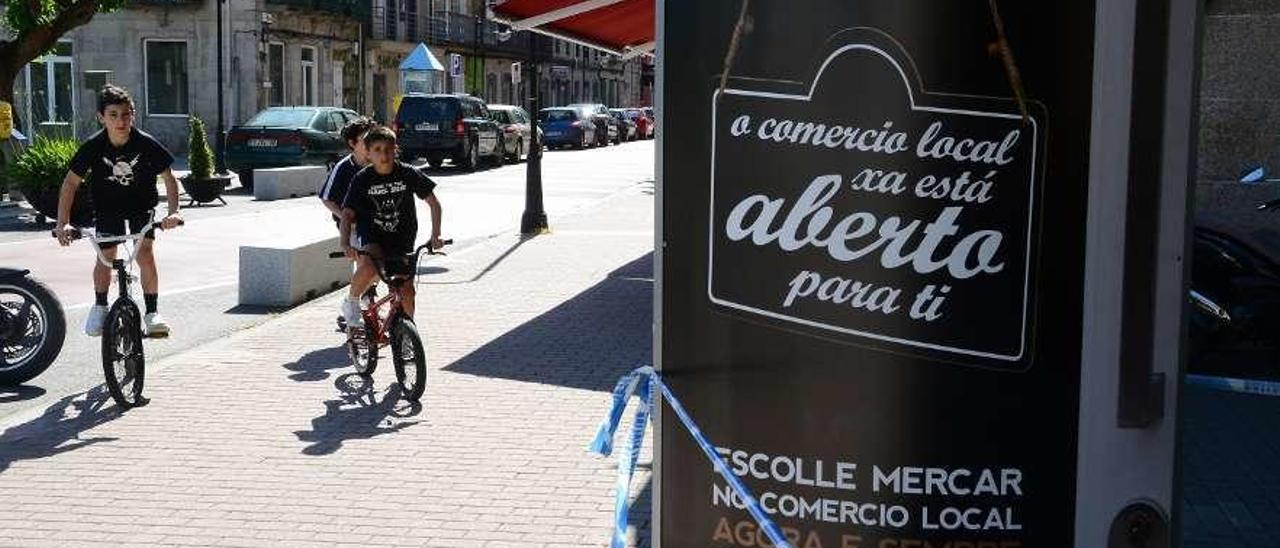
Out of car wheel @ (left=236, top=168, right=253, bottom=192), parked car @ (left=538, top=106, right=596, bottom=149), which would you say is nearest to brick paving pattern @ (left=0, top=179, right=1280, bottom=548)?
car wheel @ (left=236, top=168, right=253, bottom=192)

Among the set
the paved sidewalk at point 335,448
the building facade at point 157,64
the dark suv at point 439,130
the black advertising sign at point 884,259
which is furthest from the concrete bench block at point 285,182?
the black advertising sign at point 884,259

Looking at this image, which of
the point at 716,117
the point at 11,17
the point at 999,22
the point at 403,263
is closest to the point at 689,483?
the point at 716,117

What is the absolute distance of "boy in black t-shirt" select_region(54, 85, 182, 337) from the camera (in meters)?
8.62

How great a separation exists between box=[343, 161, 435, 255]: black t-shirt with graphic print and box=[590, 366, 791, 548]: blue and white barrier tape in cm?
572

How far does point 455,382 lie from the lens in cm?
916

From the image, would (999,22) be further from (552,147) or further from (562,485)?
(552,147)

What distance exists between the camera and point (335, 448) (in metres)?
7.44

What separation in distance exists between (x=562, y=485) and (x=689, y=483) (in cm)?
376

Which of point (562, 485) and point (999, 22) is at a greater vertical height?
point (999, 22)

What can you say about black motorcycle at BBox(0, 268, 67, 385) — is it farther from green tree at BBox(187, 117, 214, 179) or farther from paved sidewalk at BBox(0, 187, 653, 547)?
green tree at BBox(187, 117, 214, 179)

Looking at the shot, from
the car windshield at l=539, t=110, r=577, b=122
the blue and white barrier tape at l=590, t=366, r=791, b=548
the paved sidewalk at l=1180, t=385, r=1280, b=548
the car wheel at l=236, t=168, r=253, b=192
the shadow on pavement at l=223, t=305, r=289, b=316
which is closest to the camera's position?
the blue and white barrier tape at l=590, t=366, r=791, b=548

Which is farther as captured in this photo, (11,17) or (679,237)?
(11,17)

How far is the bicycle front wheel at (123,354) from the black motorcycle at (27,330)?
2.88 feet

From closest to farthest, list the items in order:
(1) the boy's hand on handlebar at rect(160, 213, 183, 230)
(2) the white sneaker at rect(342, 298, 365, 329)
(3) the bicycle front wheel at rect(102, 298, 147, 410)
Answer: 1. (3) the bicycle front wheel at rect(102, 298, 147, 410)
2. (1) the boy's hand on handlebar at rect(160, 213, 183, 230)
3. (2) the white sneaker at rect(342, 298, 365, 329)
